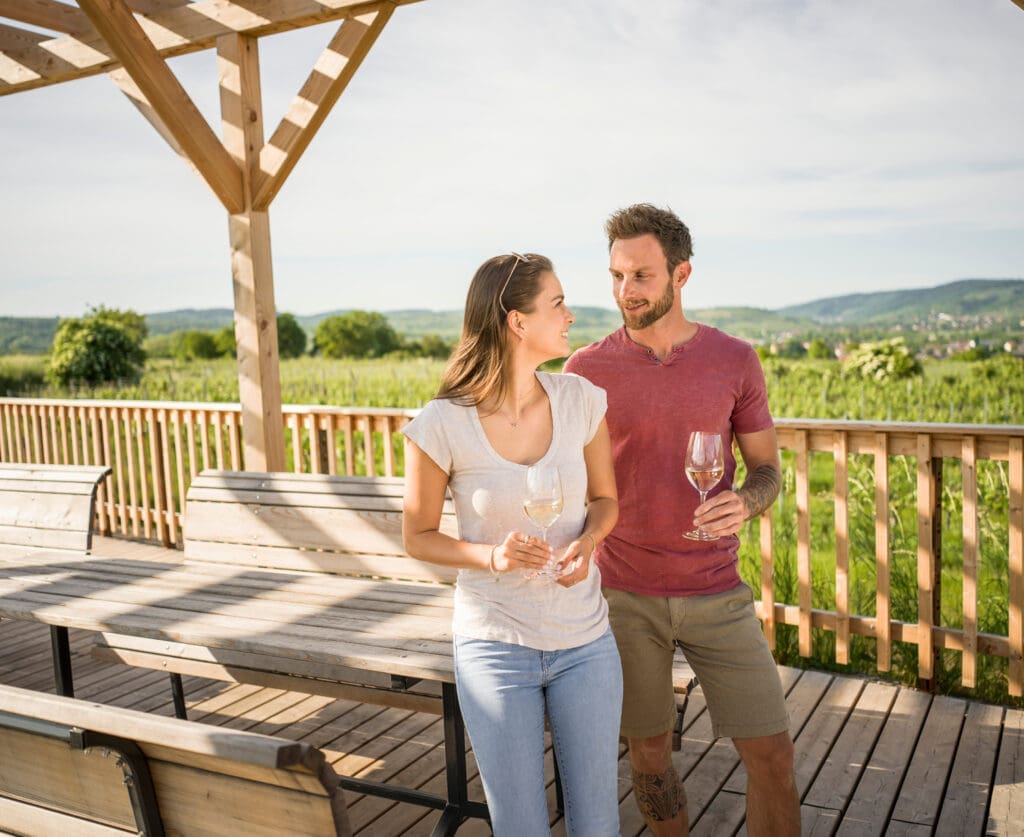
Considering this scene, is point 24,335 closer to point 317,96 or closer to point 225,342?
point 225,342

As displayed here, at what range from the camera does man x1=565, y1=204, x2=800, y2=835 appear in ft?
6.70

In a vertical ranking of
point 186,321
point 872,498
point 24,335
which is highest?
point 186,321

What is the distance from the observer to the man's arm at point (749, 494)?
183 centimetres

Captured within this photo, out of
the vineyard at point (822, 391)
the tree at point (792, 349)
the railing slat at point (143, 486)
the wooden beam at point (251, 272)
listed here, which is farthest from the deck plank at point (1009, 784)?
the tree at point (792, 349)

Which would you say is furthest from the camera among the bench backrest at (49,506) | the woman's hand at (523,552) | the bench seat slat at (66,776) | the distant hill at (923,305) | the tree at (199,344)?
the tree at (199,344)

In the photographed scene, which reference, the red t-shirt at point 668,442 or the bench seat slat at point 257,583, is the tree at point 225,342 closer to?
the bench seat slat at point 257,583

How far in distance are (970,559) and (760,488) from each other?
1.81m

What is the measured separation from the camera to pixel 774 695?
2.02m

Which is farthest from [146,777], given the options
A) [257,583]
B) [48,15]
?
[48,15]

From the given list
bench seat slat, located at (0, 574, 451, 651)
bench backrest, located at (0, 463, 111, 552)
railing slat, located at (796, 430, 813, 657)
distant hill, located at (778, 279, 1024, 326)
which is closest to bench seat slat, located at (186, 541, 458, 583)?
bench seat slat, located at (0, 574, 451, 651)

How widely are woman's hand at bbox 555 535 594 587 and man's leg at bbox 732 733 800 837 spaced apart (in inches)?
26.4

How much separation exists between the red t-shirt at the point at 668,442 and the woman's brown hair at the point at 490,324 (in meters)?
0.39

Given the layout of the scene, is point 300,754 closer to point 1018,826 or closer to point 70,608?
point 70,608

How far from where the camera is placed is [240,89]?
4344 millimetres
